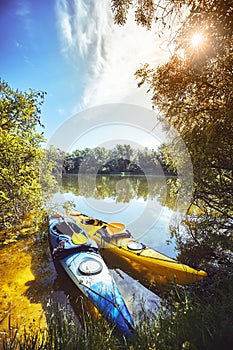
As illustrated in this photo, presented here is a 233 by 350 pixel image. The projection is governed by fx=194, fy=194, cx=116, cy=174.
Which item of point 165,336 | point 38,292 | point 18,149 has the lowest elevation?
point 38,292

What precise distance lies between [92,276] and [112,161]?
1808 inches

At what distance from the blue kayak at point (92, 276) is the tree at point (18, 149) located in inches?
59.2

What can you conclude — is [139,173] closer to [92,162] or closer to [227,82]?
[92,162]

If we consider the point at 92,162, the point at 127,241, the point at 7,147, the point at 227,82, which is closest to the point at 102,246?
the point at 127,241

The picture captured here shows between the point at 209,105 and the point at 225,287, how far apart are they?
9.58 feet

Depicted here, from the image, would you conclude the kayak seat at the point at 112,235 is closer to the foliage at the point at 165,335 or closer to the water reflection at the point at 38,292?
the water reflection at the point at 38,292

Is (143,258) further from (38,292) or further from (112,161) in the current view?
(112,161)

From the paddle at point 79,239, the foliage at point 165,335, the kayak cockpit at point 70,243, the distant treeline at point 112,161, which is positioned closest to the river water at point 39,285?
the foliage at point 165,335

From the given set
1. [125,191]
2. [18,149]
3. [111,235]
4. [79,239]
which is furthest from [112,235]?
[125,191]

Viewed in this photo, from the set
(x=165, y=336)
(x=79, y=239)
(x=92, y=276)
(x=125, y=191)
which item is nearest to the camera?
(x=165, y=336)

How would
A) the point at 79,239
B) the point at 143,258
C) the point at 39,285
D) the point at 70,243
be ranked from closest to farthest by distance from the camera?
1. the point at 39,285
2. the point at 143,258
3. the point at 70,243
4. the point at 79,239

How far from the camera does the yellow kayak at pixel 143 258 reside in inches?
157

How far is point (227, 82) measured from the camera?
3004mm

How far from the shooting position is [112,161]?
162 ft
